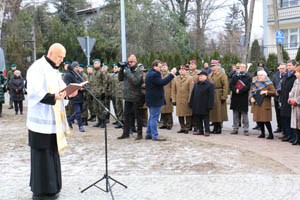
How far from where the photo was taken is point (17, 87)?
15.4m

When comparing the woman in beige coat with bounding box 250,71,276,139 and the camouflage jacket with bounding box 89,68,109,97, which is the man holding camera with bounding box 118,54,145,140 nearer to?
the camouflage jacket with bounding box 89,68,109,97

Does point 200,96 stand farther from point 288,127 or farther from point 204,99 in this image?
point 288,127

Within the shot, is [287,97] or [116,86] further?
[116,86]

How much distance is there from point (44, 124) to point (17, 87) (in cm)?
1114

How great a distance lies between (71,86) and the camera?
4.84m

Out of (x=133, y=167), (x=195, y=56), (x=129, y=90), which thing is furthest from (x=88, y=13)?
(x=133, y=167)

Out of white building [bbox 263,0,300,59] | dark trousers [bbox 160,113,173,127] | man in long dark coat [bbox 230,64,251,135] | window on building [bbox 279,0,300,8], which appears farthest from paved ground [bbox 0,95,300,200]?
window on building [bbox 279,0,300,8]

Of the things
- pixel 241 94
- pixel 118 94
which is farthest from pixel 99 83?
pixel 241 94

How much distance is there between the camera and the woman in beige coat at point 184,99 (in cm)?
1071

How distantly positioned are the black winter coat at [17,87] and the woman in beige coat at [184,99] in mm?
7378

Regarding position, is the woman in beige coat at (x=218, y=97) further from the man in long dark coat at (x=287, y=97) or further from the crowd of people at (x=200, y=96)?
the man in long dark coat at (x=287, y=97)

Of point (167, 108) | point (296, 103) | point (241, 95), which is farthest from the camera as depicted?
point (167, 108)

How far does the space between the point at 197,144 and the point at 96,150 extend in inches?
89.8

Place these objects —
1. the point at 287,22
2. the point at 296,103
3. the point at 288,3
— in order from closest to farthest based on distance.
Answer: the point at 296,103, the point at 287,22, the point at 288,3
